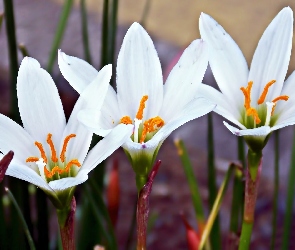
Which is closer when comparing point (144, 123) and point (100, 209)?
point (144, 123)

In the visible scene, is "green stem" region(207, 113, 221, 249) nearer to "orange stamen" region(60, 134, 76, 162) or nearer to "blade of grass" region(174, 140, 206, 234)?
"blade of grass" region(174, 140, 206, 234)

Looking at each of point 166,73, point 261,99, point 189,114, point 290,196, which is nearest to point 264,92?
point 261,99

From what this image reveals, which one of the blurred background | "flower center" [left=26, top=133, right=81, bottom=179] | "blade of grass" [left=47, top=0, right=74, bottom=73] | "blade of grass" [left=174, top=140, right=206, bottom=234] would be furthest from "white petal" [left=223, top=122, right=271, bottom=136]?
the blurred background

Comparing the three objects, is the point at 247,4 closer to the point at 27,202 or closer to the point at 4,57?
the point at 4,57

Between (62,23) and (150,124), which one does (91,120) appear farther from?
(62,23)

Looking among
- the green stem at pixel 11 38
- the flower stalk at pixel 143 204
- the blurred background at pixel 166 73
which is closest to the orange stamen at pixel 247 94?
the flower stalk at pixel 143 204

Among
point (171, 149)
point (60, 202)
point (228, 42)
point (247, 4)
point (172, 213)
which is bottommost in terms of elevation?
point (172, 213)

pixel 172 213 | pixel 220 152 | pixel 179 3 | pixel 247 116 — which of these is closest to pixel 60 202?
pixel 247 116

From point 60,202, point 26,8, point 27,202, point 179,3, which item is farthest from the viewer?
point 179,3
